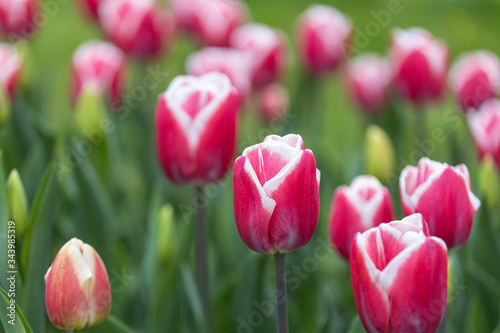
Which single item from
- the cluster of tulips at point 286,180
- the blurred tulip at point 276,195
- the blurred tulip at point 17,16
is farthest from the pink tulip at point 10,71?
the blurred tulip at point 276,195

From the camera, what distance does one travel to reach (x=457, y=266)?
4.18ft

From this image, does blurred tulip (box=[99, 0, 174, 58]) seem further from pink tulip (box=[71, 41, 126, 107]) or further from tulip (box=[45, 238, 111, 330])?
tulip (box=[45, 238, 111, 330])

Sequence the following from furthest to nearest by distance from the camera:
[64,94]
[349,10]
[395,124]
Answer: [349,10]
[64,94]
[395,124]

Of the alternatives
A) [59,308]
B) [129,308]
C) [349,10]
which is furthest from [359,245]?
[349,10]

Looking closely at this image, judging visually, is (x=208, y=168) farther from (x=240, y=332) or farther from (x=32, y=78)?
(x=32, y=78)

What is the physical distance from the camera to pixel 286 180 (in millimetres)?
813

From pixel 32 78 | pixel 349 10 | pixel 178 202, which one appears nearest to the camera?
pixel 178 202

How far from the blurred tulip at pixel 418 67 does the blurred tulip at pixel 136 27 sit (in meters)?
0.68

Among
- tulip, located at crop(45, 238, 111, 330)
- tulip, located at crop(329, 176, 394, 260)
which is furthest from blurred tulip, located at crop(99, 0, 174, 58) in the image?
tulip, located at crop(45, 238, 111, 330)

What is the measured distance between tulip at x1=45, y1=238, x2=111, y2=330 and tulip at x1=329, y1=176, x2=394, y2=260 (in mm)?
366

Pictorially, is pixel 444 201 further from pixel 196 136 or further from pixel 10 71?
pixel 10 71

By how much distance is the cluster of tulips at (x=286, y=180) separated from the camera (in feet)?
2.50

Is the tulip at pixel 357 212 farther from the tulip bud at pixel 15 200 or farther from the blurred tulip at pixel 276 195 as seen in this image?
the tulip bud at pixel 15 200

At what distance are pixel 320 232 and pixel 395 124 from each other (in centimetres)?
67
